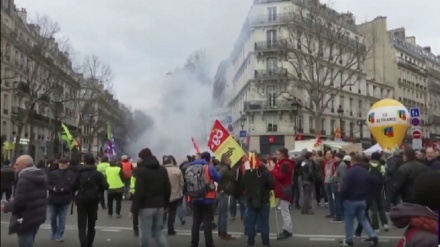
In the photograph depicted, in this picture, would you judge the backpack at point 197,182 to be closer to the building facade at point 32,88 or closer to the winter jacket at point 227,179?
the winter jacket at point 227,179

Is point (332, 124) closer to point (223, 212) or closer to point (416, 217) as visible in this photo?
point (223, 212)

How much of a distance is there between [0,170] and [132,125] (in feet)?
72.7

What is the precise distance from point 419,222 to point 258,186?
6310mm

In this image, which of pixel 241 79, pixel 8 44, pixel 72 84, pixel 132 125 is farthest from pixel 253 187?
pixel 241 79

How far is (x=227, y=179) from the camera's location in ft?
31.6

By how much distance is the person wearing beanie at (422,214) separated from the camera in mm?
2232

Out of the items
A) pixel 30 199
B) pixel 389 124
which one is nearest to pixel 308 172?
pixel 30 199

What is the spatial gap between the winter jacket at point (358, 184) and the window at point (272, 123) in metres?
37.5

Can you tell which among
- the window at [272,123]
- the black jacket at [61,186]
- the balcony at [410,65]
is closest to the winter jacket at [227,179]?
the black jacket at [61,186]

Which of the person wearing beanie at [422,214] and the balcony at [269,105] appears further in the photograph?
the balcony at [269,105]

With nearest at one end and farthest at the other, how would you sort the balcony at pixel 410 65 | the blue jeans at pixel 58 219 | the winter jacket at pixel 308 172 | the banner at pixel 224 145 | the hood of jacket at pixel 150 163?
the hood of jacket at pixel 150 163
the blue jeans at pixel 58 219
the banner at pixel 224 145
the winter jacket at pixel 308 172
the balcony at pixel 410 65

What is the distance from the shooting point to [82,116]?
51.1ft

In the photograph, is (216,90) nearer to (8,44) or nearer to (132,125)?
(132,125)

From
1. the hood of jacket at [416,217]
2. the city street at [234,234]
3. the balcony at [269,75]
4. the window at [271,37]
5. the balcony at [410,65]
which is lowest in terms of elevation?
the city street at [234,234]
